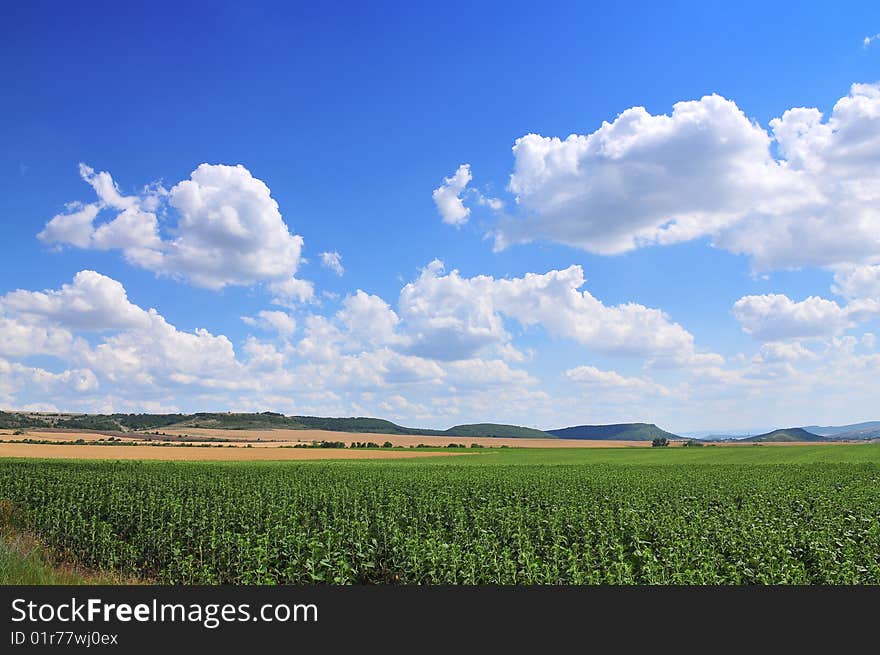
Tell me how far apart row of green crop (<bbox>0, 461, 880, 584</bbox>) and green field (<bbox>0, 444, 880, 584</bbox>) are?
0.07 metres

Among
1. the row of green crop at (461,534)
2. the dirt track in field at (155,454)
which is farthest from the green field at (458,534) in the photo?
the dirt track in field at (155,454)

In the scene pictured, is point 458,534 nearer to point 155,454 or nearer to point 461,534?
point 461,534

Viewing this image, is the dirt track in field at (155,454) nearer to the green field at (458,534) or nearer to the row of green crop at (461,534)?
the row of green crop at (461,534)

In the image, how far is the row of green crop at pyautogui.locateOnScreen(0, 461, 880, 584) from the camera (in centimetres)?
1702

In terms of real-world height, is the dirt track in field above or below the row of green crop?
below

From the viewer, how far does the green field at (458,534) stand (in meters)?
17.0

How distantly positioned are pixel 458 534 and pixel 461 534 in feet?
0.33

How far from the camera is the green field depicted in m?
17.0

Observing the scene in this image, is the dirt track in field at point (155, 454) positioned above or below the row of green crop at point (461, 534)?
below

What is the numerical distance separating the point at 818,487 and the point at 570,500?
18.7m

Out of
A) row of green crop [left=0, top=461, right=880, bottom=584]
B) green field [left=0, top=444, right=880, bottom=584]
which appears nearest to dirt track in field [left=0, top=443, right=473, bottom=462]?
row of green crop [left=0, top=461, right=880, bottom=584]

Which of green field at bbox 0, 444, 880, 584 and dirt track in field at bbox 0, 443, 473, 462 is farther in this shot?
dirt track in field at bbox 0, 443, 473, 462

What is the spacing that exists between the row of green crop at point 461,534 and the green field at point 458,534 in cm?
7

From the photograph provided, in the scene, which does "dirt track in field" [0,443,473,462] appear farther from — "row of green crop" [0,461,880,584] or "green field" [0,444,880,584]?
"green field" [0,444,880,584]
